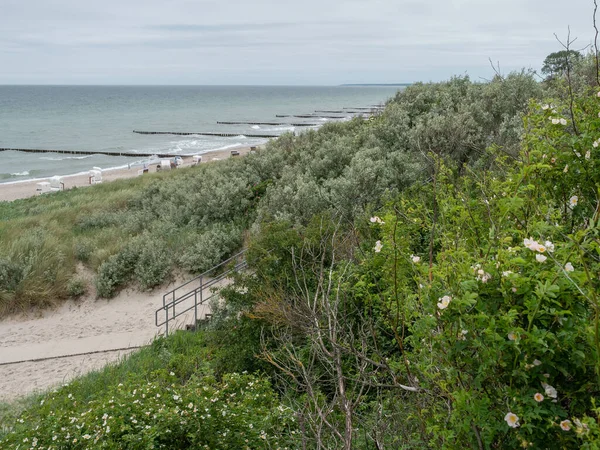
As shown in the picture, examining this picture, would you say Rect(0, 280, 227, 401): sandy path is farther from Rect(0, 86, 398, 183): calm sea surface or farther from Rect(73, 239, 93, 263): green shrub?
Rect(0, 86, 398, 183): calm sea surface

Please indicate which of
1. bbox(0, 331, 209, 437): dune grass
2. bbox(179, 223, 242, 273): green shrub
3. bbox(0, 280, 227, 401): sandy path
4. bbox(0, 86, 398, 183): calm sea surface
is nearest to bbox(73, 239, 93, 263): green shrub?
bbox(0, 280, 227, 401): sandy path

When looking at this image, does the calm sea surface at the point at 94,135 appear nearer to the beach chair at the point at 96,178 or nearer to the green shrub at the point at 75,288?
the beach chair at the point at 96,178

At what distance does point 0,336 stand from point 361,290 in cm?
1053

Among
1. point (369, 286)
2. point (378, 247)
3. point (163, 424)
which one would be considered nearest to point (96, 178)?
point (163, 424)

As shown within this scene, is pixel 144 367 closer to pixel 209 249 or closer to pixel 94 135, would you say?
pixel 209 249

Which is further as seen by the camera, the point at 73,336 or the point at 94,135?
the point at 94,135

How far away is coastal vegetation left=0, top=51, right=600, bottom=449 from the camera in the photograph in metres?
2.25

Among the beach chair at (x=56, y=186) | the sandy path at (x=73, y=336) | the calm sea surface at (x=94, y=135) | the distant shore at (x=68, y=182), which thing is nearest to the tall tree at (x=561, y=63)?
the sandy path at (x=73, y=336)

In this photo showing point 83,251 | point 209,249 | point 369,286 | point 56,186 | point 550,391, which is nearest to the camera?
point 550,391

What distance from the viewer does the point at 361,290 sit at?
6.75 m

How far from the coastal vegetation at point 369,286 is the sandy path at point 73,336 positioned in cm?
62

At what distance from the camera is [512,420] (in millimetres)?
2154

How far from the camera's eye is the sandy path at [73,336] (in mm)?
10742

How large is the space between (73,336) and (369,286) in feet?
33.3
